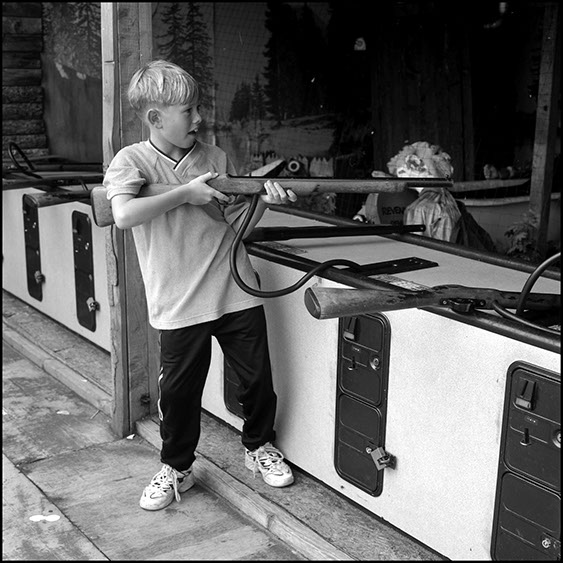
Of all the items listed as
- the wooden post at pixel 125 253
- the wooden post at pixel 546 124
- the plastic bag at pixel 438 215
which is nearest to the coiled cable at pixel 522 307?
the plastic bag at pixel 438 215

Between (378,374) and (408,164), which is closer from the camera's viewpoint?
(378,374)

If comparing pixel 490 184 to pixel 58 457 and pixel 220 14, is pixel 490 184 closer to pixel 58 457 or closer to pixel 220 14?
pixel 220 14

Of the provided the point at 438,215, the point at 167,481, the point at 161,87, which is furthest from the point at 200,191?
the point at 438,215

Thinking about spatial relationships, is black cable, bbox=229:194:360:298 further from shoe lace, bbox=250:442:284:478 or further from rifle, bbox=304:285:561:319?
shoe lace, bbox=250:442:284:478

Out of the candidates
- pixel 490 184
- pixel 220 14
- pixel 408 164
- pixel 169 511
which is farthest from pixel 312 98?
pixel 169 511

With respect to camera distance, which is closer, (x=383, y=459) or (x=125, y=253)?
(x=383, y=459)

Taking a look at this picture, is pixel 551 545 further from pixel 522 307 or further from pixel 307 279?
pixel 307 279

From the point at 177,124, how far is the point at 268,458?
3.80 ft

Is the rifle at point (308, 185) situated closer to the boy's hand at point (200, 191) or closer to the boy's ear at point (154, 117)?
the boy's hand at point (200, 191)

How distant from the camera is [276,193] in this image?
223 cm

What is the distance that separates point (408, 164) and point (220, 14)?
2821 mm

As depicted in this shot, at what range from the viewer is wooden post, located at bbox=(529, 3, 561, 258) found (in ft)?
17.5

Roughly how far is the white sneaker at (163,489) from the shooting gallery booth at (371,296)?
38 centimetres

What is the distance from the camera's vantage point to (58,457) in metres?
3.19
